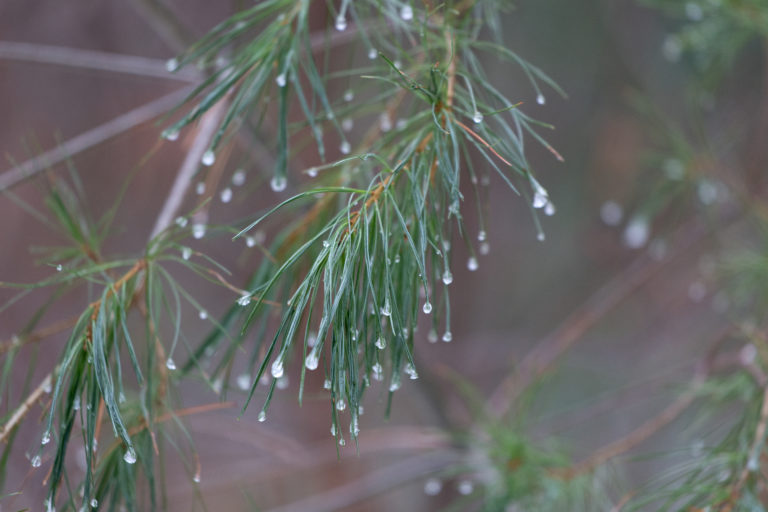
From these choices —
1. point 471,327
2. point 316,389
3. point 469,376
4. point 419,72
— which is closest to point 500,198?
point 471,327

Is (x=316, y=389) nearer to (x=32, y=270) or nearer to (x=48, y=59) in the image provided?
(x=32, y=270)

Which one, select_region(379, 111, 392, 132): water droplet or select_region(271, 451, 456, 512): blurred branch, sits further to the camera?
select_region(271, 451, 456, 512): blurred branch

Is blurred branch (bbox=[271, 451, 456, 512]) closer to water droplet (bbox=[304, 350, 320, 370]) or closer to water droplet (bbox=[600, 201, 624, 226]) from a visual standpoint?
water droplet (bbox=[304, 350, 320, 370])

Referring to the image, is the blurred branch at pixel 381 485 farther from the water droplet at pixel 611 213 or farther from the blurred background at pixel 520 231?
the water droplet at pixel 611 213

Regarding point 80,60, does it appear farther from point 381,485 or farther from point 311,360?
point 381,485

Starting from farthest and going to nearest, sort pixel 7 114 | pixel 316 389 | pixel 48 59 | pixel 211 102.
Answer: pixel 316 389
pixel 7 114
pixel 48 59
pixel 211 102

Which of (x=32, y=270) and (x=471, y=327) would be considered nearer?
(x=32, y=270)

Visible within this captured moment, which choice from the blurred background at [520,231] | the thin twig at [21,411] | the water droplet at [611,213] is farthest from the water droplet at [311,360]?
the water droplet at [611,213]

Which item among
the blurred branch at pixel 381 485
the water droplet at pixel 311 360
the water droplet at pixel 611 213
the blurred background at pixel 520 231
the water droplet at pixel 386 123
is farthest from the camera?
the water droplet at pixel 611 213

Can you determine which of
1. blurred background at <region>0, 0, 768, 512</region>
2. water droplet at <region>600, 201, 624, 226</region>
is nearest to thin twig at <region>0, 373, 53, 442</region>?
blurred background at <region>0, 0, 768, 512</region>
